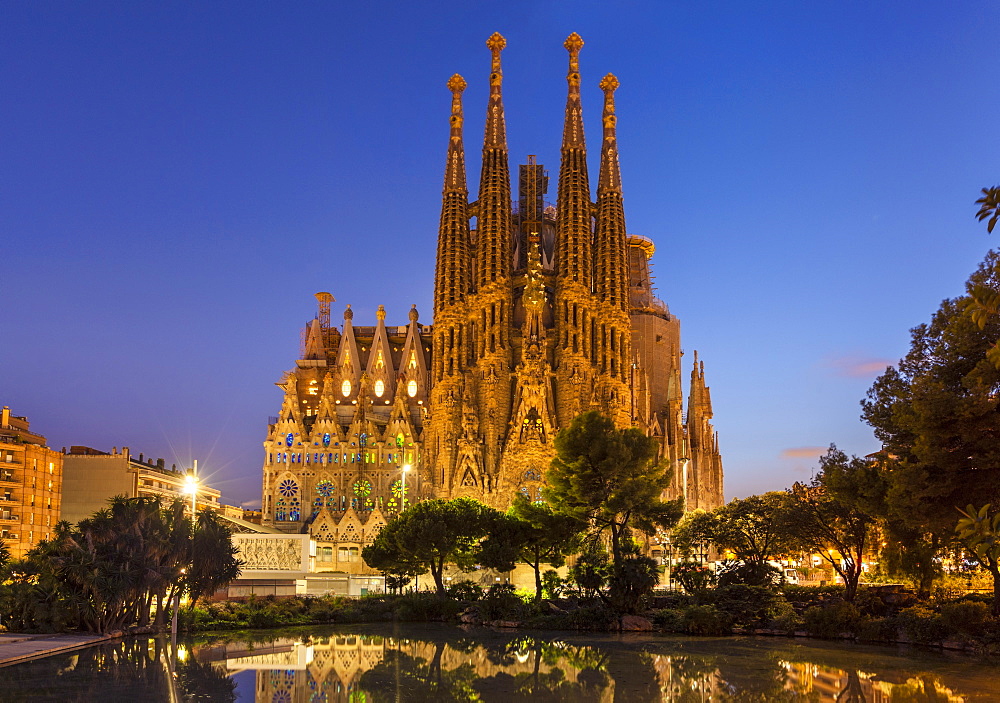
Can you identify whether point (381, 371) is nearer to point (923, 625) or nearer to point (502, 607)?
point (502, 607)

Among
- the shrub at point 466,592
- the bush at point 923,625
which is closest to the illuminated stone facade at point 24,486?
the shrub at point 466,592

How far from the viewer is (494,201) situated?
8788 centimetres

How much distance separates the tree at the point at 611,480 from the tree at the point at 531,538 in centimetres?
166

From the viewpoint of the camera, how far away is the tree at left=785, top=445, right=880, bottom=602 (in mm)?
34750

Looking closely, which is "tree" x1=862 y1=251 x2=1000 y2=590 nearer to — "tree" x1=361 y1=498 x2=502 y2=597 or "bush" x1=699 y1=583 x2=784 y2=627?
"bush" x1=699 y1=583 x2=784 y2=627

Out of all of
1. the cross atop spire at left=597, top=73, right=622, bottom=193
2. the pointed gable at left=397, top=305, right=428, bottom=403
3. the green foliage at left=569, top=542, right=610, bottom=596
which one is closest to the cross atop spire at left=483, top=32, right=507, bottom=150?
the cross atop spire at left=597, top=73, right=622, bottom=193

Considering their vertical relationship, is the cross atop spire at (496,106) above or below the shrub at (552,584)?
above

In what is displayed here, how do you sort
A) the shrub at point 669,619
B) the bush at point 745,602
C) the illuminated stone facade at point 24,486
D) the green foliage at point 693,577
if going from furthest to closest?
1. the illuminated stone facade at point 24,486
2. the green foliage at point 693,577
3. the bush at point 745,602
4. the shrub at point 669,619

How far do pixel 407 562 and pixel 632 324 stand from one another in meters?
57.1

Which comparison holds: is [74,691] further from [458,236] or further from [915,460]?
[458,236]

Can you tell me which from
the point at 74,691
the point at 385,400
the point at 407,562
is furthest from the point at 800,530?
the point at 385,400

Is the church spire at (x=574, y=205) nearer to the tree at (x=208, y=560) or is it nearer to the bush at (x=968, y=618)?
the tree at (x=208, y=560)

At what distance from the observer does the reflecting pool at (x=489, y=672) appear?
1862 centimetres

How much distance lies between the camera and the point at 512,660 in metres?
25.7
